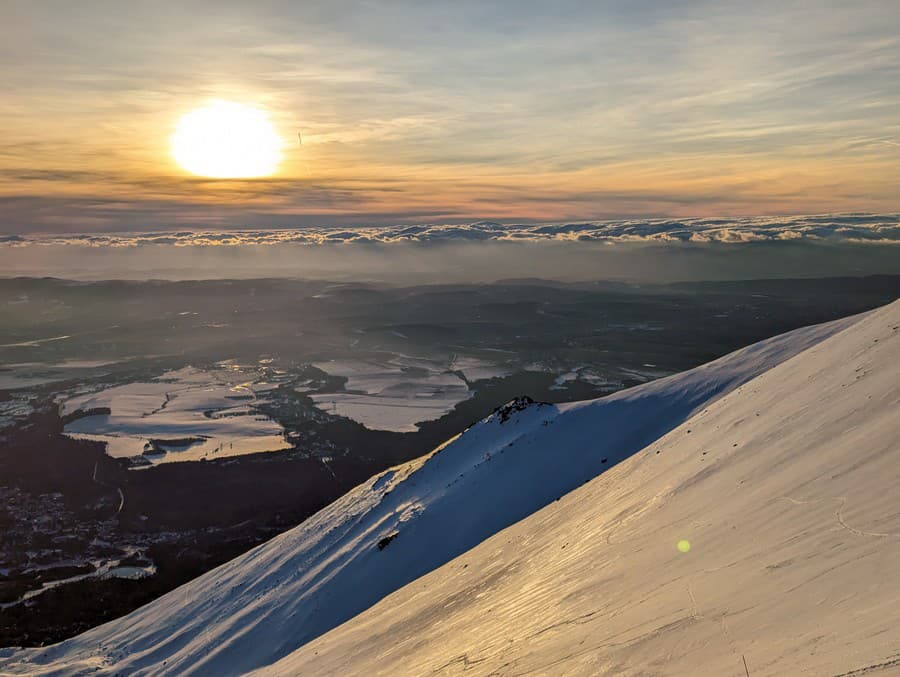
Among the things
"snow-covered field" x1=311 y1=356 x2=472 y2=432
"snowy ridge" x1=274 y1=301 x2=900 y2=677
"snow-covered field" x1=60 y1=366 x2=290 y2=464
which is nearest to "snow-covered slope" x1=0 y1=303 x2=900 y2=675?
"snowy ridge" x1=274 y1=301 x2=900 y2=677

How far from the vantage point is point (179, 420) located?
11944cm

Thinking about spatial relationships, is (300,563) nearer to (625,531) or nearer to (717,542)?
(625,531)

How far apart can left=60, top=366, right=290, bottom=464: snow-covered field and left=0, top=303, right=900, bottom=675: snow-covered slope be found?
53879 millimetres

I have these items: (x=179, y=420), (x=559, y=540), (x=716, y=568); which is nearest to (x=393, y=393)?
(x=179, y=420)

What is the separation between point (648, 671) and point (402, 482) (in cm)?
4501

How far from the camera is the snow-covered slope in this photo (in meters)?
15.4

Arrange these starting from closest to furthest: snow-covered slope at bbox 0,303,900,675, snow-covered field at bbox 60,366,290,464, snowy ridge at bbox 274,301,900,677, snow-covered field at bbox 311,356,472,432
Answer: snowy ridge at bbox 274,301,900,677 → snow-covered slope at bbox 0,303,900,675 → snow-covered field at bbox 60,366,290,464 → snow-covered field at bbox 311,356,472,432

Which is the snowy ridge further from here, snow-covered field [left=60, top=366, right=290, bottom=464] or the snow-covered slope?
snow-covered field [left=60, top=366, right=290, bottom=464]

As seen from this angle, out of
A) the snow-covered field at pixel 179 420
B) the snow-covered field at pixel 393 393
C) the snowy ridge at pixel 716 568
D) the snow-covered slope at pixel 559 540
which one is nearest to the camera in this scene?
the snowy ridge at pixel 716 568

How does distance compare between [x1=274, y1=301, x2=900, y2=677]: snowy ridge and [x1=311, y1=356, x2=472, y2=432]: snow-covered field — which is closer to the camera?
[x1=274, y1=301, x2=900, y2=677]: snowy ridge

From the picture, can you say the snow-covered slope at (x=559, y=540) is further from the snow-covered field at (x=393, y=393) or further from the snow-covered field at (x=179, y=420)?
the snow-covered field at (x=393, y=393)

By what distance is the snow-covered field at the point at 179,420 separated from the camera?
10319 cm

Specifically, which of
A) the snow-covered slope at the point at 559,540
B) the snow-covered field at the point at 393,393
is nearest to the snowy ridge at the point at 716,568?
the snow-covered slope at the point at 559,540

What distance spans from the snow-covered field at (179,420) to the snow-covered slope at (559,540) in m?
53.9
